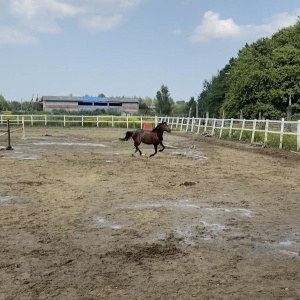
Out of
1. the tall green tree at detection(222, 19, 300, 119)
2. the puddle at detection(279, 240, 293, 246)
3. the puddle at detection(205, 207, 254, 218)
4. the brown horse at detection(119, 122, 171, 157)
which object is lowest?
the puddle at detection(205, 207, 254, 218)

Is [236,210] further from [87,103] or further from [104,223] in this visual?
[87,103]

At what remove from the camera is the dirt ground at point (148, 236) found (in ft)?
11.8

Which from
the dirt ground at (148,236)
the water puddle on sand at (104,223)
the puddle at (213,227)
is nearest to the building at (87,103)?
the dirt ground at (148,236)

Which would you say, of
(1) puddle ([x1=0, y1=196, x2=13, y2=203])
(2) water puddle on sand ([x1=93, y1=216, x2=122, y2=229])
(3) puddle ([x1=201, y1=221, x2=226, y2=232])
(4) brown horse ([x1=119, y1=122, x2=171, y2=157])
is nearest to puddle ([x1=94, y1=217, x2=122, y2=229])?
(2) water puddle on sand ([x1=93, y1=216, x2=122, y2=229])

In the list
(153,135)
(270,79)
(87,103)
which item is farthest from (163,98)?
(153,135)

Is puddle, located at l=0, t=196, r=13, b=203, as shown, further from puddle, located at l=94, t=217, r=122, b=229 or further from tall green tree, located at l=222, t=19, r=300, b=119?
tall green tree, located at l=222, t=19, r=300, b=119

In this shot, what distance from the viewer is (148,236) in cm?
508

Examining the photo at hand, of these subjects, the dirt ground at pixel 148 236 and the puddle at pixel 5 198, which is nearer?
the dirt ground at pixel 148 236

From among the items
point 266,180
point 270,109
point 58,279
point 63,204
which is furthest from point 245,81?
point 58,279

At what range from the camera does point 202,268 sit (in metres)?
4.01

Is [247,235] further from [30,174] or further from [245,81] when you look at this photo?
[245,81]

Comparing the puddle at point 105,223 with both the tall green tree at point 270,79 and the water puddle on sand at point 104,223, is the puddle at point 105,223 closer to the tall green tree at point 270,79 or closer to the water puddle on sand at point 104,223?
the water puddle on sand at point 104,223

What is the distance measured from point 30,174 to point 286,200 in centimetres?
615

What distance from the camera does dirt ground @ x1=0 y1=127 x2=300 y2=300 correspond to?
141 inches
